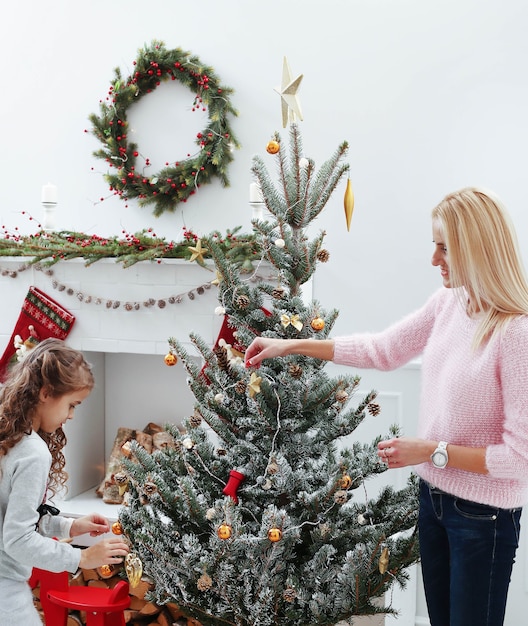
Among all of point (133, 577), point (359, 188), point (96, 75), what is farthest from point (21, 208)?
point (133, 577)

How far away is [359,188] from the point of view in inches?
127

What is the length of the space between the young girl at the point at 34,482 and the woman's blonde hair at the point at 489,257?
105 cm

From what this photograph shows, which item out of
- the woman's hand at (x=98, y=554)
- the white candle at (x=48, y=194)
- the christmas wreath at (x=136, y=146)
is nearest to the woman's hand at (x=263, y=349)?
the woman's hand at (x=98, y=554)

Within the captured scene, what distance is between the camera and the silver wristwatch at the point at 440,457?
5.05 feet

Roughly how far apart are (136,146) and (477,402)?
2.49m

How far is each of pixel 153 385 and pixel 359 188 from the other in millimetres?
1406

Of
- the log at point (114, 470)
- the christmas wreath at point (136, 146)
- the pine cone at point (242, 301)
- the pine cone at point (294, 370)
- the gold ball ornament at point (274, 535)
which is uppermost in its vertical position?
the christmas wreath at point (136, 146)

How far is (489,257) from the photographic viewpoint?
1.50m

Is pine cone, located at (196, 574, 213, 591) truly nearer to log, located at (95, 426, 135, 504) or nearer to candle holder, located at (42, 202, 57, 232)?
log, located at (95, 426, 135, 504)

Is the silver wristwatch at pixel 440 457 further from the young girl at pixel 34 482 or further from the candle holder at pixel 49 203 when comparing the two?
the candle holder at pixel 49 203

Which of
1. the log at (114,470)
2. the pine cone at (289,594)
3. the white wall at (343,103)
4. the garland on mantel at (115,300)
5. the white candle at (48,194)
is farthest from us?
the log at (114,470)

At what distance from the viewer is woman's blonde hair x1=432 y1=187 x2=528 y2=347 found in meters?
1.50

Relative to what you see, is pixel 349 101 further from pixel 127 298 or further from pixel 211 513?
pixel 211 513

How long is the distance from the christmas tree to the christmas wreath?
58.4 inches
